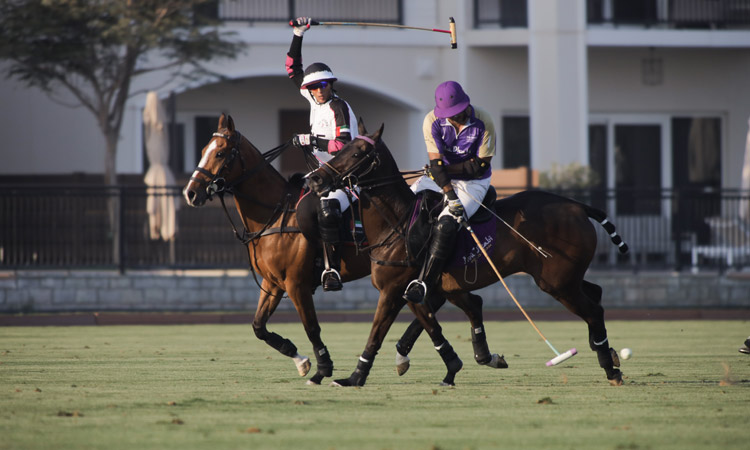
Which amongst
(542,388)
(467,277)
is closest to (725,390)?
(542,388)

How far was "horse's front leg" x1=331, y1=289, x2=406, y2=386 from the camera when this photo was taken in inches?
367

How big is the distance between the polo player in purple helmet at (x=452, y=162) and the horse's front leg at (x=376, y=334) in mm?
160

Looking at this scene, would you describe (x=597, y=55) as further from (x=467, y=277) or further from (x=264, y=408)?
(x=264, y=408)

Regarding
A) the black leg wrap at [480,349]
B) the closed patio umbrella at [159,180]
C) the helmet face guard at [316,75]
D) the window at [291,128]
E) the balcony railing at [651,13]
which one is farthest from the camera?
the balcony railing at [651,13]

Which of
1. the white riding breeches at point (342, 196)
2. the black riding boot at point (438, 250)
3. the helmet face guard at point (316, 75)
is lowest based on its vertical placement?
the black riding boot at point (438, 250)

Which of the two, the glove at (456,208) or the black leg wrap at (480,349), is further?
the black leg wrap at (480,349)

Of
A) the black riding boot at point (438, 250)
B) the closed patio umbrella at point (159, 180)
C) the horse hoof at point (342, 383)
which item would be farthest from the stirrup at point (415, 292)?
the closed patio umbrella at point (159, 180)

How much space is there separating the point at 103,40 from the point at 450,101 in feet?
50.3

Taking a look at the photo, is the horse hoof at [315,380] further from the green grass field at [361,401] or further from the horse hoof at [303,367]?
the horse hoof at [303,367]

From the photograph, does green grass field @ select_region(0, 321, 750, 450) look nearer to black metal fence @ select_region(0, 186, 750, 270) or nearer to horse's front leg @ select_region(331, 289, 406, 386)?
horse's front leg @ select_region(331, 289, 406, 386)

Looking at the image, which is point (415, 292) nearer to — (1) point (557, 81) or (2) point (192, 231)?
(2) point (192, 231)

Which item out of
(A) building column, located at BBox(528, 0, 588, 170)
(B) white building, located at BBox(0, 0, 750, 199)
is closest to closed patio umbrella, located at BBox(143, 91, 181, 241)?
(B) white building, located at BBox(0, 0, 750, 199)

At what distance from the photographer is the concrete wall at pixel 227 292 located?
65.9 feet

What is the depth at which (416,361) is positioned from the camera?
12156 millimetres
